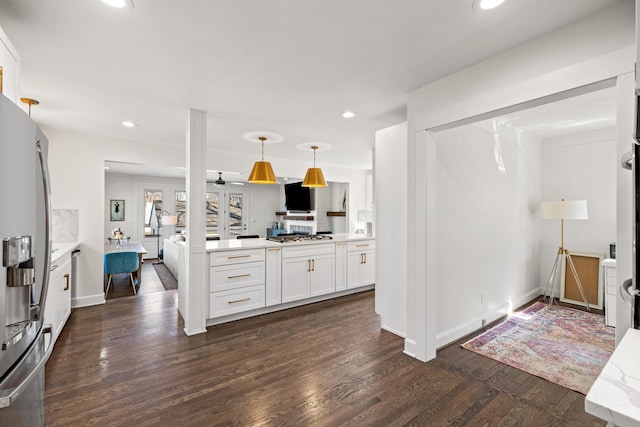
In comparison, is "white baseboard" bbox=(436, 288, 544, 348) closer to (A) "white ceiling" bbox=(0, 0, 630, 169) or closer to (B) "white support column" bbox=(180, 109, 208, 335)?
(A) "white ceiling" bbox=(0, 0, 630, 169)

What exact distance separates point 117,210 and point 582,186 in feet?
32.5

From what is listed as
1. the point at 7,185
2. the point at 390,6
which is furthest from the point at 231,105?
the point at 7,185


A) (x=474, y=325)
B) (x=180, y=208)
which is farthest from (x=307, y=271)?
Result: (x=180, y=208)

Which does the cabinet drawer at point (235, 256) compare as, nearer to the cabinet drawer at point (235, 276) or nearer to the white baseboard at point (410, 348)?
the cabinet drawer at point (235, 276)

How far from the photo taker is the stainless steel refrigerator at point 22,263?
968mm

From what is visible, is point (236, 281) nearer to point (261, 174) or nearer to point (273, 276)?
point (273, 276)

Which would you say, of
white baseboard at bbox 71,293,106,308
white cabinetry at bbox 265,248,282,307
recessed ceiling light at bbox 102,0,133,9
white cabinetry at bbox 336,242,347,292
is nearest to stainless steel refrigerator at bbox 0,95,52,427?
recessed ceiling light at bbox 102,0,133,9

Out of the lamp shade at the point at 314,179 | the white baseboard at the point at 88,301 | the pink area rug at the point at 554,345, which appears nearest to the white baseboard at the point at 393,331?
the pink area rug at the point at 554,345

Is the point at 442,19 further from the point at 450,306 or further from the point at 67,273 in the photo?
the point at 67,273

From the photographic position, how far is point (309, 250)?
4176 mm

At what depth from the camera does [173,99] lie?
2875 mm

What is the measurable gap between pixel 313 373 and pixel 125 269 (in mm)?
3868

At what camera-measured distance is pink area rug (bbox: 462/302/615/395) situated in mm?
2396

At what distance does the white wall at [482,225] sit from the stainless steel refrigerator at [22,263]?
2719 millimetres
